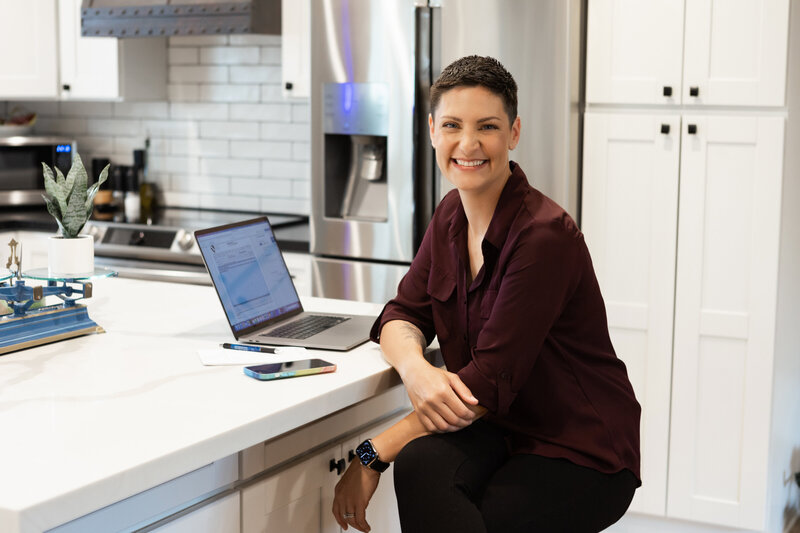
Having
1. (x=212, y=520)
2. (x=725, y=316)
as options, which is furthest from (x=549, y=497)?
(x=725, y=316)

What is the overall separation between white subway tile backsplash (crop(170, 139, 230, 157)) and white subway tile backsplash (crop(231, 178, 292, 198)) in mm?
160

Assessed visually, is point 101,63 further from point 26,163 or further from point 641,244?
point 641,244

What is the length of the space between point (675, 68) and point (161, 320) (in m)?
1.95

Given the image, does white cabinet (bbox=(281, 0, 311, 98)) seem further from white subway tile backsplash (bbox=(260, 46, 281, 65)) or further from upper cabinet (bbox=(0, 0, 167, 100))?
upper cabinet (bbox=(0, 0, 167, 100))

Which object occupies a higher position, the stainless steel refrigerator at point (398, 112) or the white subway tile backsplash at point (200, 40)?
the white subway tile backsplash at point (200, 40)

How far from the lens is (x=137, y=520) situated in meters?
1.42

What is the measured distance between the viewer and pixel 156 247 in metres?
4.26

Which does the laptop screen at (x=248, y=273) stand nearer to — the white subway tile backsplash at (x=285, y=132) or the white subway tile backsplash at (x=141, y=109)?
the white subway tile backsplash at (x=285, y=132)

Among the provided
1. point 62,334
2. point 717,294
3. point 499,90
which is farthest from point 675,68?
point 62,334

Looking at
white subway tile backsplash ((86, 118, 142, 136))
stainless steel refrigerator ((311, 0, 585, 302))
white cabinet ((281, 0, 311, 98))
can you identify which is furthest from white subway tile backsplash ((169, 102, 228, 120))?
stainless steel refrigerator ((311, 0, 585, 302))

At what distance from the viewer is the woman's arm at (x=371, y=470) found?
70.9 inches

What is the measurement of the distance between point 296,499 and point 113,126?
3759 millimetres

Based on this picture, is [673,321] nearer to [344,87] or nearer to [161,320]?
[344,87]

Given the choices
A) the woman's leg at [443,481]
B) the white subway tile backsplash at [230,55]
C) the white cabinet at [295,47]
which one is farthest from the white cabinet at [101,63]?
the woman's leg at [443,481]
